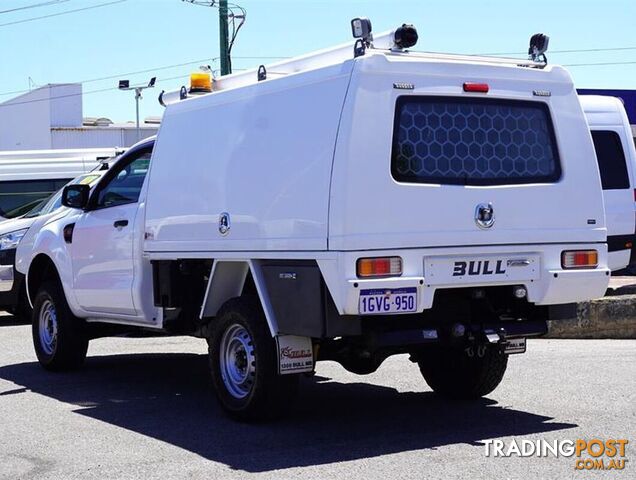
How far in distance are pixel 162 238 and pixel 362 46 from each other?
104 inches

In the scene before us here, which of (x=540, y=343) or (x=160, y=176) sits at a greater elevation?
(x=160, y=176)

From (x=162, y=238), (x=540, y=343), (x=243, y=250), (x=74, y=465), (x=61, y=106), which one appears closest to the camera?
(x=74, y=465)

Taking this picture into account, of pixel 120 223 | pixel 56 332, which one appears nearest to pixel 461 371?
pixel 120 223

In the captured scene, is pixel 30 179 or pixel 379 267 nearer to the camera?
pixel 379 267

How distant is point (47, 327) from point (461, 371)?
438 cm

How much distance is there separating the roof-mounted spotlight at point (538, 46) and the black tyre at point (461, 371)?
85.4 inches

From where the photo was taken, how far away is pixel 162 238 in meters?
9.19

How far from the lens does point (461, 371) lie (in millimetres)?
9047

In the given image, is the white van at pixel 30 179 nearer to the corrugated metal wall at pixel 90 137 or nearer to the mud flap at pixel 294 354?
the mud flap at pixel 294 354

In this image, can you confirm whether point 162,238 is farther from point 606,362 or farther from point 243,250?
point 606,362

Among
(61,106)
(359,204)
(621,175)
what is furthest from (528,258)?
(61,106)

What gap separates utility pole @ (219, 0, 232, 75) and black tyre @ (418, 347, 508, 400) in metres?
22.4

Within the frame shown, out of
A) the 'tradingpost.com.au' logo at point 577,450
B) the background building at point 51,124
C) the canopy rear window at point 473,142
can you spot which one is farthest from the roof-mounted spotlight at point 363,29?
the background building at point 51,124

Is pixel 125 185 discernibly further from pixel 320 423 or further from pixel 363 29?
pixel 363 29
